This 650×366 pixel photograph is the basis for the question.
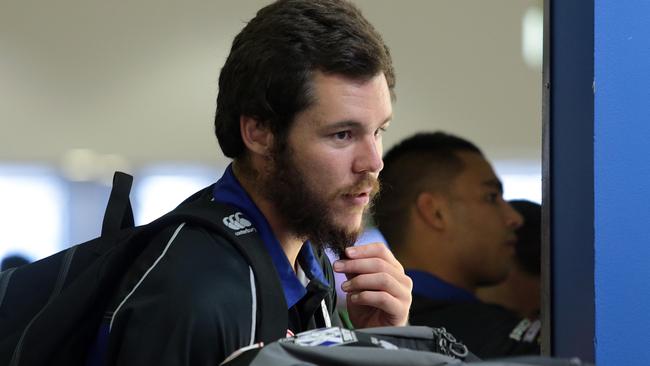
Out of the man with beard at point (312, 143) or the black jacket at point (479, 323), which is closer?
the man with beard at point (312, 143)

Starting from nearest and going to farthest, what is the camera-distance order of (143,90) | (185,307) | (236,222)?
(185,307) < (236,222) < (143,90)

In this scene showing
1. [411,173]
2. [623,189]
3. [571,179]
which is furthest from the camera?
[411,173]

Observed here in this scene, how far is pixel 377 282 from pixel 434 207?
2.33 feet

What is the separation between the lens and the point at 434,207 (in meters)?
1.79

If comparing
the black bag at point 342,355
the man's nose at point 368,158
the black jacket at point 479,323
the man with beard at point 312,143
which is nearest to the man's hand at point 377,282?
the man with beard at point 312,143

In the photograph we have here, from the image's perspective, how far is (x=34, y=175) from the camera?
→ 5.37ft

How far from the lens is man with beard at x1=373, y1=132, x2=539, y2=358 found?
5.55 ft

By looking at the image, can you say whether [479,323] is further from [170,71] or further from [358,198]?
[170,71]

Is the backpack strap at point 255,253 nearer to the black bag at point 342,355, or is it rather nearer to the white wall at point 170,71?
the black bag at point 342,355

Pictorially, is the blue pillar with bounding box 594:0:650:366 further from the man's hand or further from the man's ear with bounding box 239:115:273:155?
the man's ear with bounding box 239:115:273:155

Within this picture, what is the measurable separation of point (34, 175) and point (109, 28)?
33cm

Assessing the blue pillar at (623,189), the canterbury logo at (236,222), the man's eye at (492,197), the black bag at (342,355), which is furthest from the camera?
the man's eye at (492,197)

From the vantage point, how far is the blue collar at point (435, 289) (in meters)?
1.70

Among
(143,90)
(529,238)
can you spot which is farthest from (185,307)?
(529,238)
